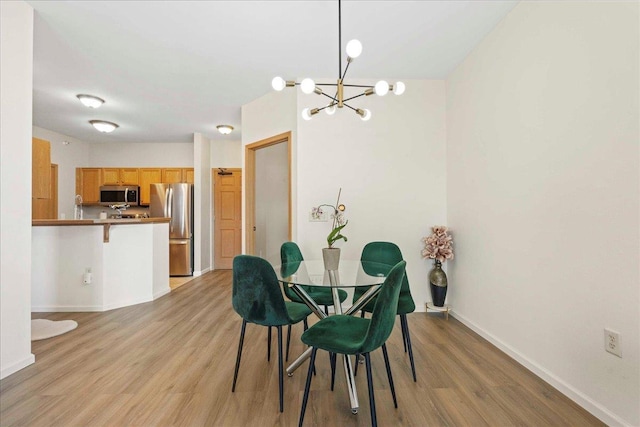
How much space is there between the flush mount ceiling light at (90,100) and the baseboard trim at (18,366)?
3.18 meters

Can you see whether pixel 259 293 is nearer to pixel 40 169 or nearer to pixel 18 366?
pixel 18 366

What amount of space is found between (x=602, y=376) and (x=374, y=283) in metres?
1.31

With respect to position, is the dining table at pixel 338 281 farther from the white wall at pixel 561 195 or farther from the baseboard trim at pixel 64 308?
the baseboard trim at pixel 64 308

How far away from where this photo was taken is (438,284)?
3.13 m

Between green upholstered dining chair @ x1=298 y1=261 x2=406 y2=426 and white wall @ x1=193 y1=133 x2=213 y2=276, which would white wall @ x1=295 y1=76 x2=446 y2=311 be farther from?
white wall @ x1=193 y1=133 x2=213 y2=276

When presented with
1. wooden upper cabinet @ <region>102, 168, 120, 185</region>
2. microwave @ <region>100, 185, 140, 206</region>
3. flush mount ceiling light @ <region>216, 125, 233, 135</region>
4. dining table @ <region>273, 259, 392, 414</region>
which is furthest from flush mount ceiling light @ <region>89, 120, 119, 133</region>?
dining table @ <region>273, 259, 392, 414</region>

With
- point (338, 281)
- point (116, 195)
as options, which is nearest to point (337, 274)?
point (338, 281)

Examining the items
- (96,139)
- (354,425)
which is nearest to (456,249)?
(354,425)

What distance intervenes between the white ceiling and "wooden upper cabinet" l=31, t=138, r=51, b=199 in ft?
2.41

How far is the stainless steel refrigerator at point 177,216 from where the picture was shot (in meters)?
5.45

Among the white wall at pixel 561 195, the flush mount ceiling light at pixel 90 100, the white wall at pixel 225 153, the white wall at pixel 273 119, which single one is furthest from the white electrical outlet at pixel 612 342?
the white wall at pixel 225 153

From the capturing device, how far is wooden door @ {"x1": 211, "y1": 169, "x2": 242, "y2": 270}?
6113 mm

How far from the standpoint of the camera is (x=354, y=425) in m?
1.53

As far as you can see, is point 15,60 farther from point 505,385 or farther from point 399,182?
point 505,385
